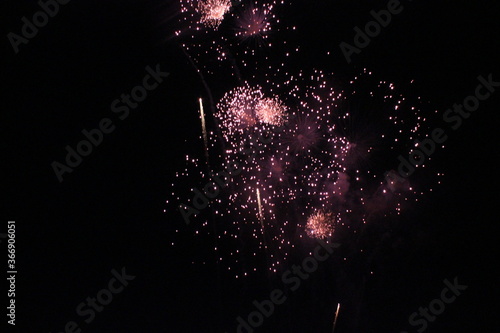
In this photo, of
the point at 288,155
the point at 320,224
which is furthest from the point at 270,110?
the point at 320,224

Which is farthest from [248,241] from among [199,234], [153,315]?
[153,315]

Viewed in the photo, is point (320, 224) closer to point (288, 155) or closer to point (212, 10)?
point (288, 155)

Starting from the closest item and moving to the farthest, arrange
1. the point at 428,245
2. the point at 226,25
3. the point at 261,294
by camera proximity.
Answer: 1. the point at 226,25
2. the point at 261,294
3. the point at 428,245

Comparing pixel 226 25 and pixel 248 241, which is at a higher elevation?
pixel 226 25

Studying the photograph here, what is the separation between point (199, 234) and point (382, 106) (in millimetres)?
3133

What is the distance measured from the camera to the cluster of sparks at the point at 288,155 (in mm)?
4926

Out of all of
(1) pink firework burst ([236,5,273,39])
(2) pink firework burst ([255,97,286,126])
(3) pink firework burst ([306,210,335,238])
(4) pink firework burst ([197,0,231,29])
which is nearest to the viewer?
(4) pink firework burst ([197,0,231,29])

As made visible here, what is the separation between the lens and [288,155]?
5.19m

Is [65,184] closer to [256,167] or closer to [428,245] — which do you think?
[256,167]

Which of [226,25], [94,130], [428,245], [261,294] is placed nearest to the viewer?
[226,25]

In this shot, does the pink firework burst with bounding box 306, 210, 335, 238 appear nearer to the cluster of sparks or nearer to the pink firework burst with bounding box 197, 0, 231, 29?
the cluster of sparks

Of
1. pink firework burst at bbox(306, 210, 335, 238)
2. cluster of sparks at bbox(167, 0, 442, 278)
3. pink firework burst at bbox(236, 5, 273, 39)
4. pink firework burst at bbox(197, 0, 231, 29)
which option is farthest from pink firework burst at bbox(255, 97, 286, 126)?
pink firework burst at bbox(306, 210, 335, 238)

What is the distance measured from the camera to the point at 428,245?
6105mm

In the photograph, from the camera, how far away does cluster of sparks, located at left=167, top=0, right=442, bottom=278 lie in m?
4.93
